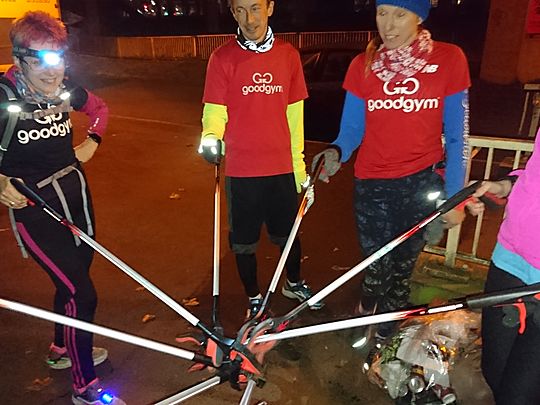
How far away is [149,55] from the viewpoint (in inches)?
712

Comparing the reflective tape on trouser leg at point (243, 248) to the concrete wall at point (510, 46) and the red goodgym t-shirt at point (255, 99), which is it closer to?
the red goodgym t-shirt at point (255, 99)

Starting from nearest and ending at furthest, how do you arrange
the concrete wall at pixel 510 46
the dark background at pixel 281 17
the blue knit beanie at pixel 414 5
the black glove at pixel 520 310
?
the black glove at pixel 520 310
the blue knit beanie at pixel 414 5
the concrete wall at pixel 510 46
the dark background at pixel 281 17

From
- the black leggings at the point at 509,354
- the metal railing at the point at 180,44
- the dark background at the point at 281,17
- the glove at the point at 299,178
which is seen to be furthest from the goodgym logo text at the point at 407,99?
the dark background at the point at 281,17

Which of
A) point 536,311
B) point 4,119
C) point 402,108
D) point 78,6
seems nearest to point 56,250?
point 4,119

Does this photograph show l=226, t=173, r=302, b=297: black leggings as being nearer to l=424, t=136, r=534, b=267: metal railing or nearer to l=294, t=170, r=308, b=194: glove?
l=294, t=170, r=308, b=194: glove

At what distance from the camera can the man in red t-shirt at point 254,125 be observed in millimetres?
3172

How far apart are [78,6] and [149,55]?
17.4ft

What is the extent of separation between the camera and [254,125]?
3281mm

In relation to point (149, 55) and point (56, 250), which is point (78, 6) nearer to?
point (149, 55)

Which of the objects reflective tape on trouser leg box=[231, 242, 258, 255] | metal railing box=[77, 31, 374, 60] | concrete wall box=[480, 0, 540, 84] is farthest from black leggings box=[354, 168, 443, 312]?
metal railing box=[77, 31, 374, 60]

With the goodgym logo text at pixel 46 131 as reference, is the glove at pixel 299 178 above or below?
below

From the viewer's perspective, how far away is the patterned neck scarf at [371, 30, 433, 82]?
2623mm

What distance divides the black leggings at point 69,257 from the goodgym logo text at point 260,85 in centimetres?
113

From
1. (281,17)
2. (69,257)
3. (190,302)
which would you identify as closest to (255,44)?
(69,257)
